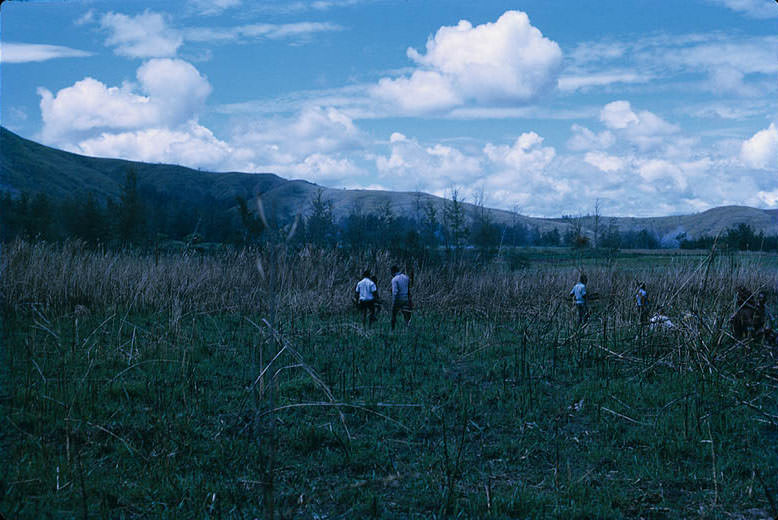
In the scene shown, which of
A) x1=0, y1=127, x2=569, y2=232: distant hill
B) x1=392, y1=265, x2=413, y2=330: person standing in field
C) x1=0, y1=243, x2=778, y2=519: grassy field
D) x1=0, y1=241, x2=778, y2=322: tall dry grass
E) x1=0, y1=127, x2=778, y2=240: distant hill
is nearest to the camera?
x1=0, y1=243, x2=778, y2=519: grassy field

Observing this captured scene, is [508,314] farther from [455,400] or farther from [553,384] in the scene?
[455,400]

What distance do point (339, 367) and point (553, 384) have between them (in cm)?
321

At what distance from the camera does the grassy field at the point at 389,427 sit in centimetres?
398

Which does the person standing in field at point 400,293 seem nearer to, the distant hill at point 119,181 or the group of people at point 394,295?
the group of people at point 394,295

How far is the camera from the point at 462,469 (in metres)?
4.67

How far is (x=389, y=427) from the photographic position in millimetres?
5801

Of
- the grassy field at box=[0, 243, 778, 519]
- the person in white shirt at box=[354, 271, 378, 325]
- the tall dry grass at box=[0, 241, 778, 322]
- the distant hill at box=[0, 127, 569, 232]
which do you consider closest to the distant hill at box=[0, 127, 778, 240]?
the distant hill at box=[0, 127, 569, 232]

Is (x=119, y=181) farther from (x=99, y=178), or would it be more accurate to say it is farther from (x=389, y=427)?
(x=389, y=427)

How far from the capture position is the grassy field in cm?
398

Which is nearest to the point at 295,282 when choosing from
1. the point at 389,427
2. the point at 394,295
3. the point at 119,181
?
the point at 394,295

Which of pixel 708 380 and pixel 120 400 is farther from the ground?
pixel 708 380

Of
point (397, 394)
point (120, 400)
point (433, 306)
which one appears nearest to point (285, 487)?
point (397, 394)

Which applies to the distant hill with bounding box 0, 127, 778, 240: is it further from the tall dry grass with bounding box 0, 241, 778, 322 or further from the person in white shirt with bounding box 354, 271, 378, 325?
the person in white shirt with bounding box 354, 271, 378, 325

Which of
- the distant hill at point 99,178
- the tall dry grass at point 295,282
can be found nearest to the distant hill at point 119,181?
the distant hill at point 99,178
